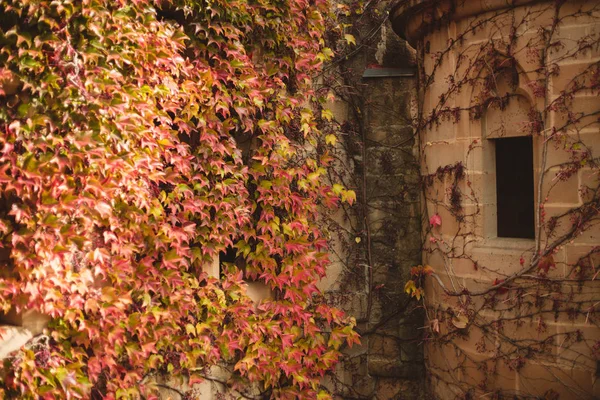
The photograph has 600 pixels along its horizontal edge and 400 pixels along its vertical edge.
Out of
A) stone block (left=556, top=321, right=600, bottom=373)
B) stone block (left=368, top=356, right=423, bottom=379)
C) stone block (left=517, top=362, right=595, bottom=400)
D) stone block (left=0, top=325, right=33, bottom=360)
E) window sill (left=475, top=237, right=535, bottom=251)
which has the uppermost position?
window sill (left=475, top=237, right=535, bottom=251)

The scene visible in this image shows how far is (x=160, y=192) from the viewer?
4.13 metres

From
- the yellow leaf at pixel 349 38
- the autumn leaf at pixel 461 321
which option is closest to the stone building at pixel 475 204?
the autumn leaf at pixel 461 321

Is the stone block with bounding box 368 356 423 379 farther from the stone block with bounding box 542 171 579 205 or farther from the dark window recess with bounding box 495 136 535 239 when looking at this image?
the stone block with bounding box 542 171 579 205

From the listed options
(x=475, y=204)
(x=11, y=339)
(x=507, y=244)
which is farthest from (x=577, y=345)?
(x=11, y=339)

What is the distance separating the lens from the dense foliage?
3.32 meters

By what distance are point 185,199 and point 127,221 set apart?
57cm

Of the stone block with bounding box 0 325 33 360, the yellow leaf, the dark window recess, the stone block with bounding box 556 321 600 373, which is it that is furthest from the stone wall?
the stone block with bounding box 0 325 33 360

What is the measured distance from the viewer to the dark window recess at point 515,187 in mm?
5652

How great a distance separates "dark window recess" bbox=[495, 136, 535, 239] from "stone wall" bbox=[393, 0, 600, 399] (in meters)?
0.27

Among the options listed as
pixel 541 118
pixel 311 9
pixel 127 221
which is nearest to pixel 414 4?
pixel 311 9

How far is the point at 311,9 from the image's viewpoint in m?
5.23

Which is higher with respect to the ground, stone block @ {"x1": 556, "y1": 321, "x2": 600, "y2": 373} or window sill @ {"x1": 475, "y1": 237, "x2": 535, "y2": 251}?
window sill @ {"x1": 475, "y1": 237, "x2": 535, "y2": 251}

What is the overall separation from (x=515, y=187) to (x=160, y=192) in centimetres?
341

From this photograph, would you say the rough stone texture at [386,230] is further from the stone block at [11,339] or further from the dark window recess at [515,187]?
the stone block at [11,339]
